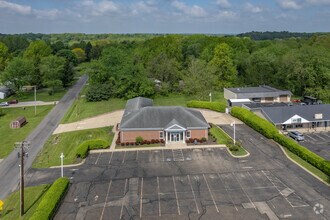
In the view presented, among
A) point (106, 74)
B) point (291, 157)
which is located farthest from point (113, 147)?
point (106, 74)

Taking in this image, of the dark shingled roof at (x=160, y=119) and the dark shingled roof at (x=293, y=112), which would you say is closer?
the dark shingled roof at (x=160, y=119)

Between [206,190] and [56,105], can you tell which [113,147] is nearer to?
[206,190]

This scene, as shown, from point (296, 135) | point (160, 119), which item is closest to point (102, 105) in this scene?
point (160, 119)

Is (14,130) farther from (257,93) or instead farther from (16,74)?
(257,93)

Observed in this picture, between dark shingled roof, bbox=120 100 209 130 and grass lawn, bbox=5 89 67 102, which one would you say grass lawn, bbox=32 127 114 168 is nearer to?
dark shingled roof, bbox=120 100 209 130

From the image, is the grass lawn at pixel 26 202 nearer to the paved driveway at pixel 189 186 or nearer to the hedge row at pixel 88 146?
the paved driveway at pixel 189 186

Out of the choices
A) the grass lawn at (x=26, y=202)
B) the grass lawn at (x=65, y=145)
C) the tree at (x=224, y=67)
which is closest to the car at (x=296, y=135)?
the grass lawn at (x=65, y=145)
